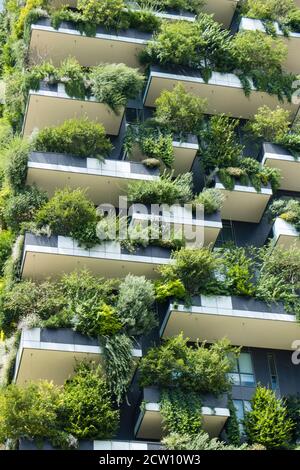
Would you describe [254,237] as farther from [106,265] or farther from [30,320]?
[30,320]

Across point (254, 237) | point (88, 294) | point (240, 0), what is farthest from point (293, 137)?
point (88, 294)

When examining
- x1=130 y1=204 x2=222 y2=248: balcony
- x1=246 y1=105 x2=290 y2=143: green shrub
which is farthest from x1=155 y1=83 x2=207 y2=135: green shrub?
x1=130 y1=204 x2=222 y2=248: balcony

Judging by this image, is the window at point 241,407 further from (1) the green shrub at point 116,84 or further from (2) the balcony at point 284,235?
(1) the green shrub at point 116,84

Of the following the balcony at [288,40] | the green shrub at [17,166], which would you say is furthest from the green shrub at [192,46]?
the green shrub at [17,166]

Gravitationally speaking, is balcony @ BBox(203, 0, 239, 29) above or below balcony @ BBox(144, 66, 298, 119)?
above

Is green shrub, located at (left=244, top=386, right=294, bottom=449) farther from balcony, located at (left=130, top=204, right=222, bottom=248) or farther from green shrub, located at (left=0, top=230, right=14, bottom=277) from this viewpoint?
green shrub, located at (left=0, top=230, right=14, bottom=277)

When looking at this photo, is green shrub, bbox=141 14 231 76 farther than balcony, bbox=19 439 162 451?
Yes
